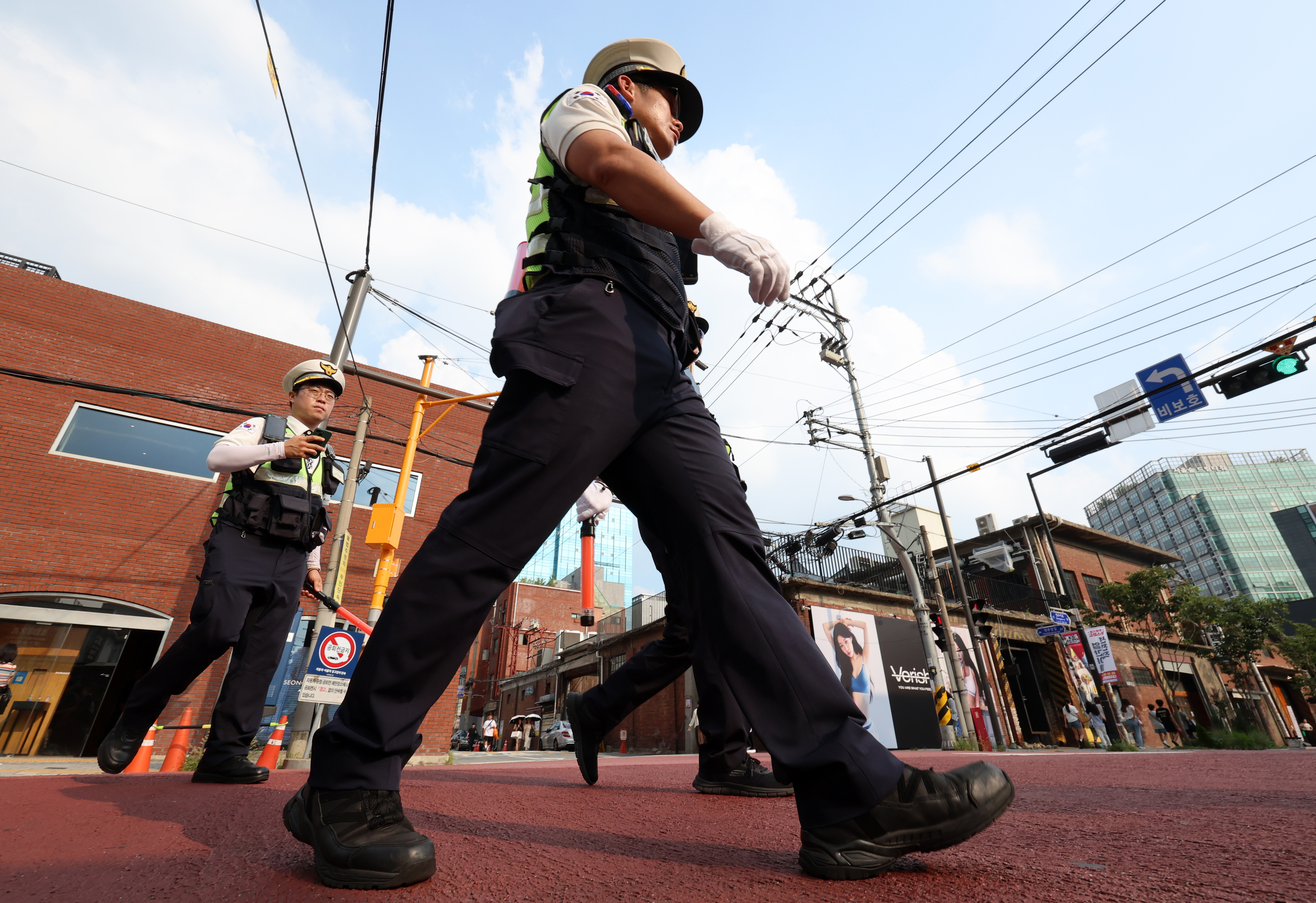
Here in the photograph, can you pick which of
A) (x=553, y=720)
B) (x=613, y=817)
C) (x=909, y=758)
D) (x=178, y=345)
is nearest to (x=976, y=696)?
(x=909, y=758)

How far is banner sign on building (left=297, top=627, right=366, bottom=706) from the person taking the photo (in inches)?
209

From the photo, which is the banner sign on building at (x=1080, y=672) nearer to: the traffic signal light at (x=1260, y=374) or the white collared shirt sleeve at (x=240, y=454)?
the traffic signal light at (x=1260, y=374)

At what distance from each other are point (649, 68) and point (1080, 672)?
23.8 metres

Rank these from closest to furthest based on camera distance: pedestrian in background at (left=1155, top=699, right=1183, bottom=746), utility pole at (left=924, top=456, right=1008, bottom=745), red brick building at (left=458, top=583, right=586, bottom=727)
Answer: utility pole at (left=924, top=456, right=1008, bottom=745)
pedestrian in background at (left=1155, top=699, right=1183, bottom=746)
red brick building at (left=458, top=583, right=586, bottom=727)

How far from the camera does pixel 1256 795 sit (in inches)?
78.0

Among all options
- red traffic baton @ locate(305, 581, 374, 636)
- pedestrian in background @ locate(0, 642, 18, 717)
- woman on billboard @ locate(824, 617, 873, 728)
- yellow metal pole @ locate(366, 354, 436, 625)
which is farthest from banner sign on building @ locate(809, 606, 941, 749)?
pedestrian in background @ locate(0, 642, 18, 717)

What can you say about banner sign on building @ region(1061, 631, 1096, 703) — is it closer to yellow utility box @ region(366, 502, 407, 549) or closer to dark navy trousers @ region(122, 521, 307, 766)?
yellow utility box @ region(366, 502, 407, 549)

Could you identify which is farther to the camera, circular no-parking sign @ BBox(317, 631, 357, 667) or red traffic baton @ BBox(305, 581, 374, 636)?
circular no-parking sign @ BBox(317, 631, 357, 667)

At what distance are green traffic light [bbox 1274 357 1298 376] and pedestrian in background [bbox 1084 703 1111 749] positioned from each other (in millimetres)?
12655

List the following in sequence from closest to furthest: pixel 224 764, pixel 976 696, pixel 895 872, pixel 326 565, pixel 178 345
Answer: pixel 895 872 → pixel 224 764 → pixel 326 565 → pixel 178 345 → pixel 976 696

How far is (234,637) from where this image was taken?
8.84 ft

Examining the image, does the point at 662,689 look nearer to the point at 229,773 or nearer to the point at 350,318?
the point at 229,773

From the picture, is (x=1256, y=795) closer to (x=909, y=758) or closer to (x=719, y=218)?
(x=719, y=218)

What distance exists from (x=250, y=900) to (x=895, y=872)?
106 cm
